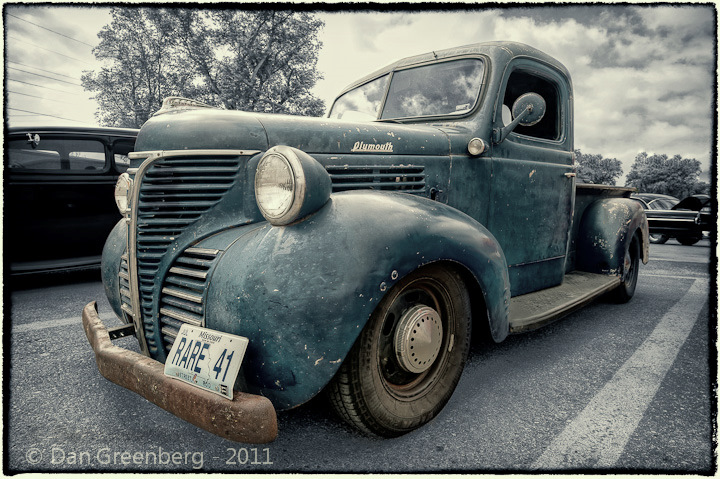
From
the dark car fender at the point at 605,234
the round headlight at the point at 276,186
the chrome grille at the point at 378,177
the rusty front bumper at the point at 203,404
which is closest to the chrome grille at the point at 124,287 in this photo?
the rusty front bumper at the point at 203,404

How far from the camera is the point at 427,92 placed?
2949mm

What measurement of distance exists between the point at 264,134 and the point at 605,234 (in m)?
3.19

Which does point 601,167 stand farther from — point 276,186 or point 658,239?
point 276,186

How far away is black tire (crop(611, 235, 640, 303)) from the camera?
4.17 metres

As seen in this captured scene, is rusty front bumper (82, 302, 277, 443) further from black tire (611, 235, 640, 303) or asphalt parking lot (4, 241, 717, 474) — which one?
black tire (611, 235, 640, 303)

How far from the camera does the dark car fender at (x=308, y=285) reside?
59.8 inches

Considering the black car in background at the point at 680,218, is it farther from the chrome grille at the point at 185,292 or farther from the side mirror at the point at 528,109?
the chrome grille at the point at 185,292

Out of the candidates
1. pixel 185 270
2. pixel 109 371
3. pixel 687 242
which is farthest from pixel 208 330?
pixel 687 242

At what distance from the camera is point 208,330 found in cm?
162

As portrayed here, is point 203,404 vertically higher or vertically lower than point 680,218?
lower

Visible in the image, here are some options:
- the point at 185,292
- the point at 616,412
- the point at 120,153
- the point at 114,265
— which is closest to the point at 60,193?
the point at 120,153

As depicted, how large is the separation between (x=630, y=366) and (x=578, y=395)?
0.67m

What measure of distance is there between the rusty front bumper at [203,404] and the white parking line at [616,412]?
108 centimetres

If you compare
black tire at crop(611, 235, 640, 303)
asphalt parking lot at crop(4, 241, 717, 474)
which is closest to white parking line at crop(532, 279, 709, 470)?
asphalt parking lot at crop(4, 241, 717, 474)
